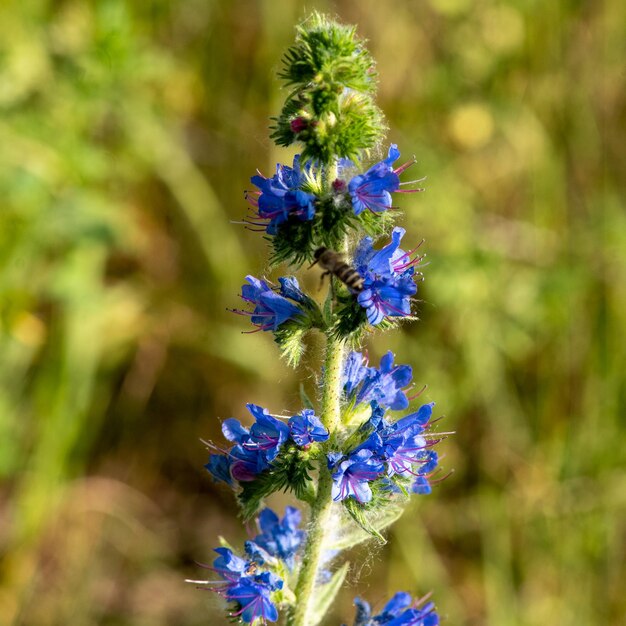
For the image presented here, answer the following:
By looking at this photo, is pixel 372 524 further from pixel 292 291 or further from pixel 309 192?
pixel 309 192

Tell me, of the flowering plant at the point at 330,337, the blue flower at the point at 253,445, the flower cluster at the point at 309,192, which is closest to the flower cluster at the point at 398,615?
the flowering plant at the point at 330,337

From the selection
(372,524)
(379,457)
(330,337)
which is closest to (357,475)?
(379,457)

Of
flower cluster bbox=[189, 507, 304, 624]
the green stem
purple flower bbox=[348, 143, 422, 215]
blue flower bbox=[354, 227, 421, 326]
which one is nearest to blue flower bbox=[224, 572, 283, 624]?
flower cluster bbox=[189, 507, 304, 624]

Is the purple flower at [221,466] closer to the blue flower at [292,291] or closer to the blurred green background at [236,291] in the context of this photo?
the blue flower at [292,291]

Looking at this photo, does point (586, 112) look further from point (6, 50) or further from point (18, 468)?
point (18, 468)

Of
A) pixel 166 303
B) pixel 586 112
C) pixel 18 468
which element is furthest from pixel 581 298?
pixel 18 468

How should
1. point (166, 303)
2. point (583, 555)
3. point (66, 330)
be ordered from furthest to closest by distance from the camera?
point (166, 303), point (66, 330), point (583, 555)
